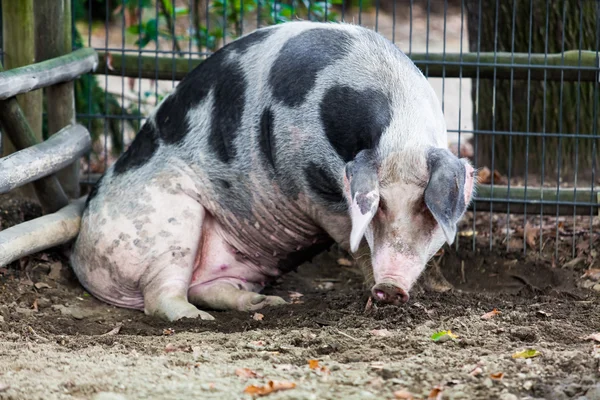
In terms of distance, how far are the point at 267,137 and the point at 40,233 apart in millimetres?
1439

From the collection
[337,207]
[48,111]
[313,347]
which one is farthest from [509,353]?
[48,111]

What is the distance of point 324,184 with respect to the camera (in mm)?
4930

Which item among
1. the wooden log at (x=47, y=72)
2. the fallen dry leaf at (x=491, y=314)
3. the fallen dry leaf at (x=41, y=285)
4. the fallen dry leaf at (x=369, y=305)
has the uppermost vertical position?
the wooden log at (x=47, y=72)

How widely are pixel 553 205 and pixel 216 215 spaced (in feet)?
7.61

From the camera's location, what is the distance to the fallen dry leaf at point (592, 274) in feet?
18.6

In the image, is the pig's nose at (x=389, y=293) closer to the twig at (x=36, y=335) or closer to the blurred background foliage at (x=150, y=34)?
the twig at (x=36, y=335)

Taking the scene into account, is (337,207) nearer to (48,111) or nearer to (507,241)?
(507,241)

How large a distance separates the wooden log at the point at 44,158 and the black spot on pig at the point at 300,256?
1.49 m

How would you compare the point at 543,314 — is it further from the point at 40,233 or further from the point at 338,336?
the point at 40,233

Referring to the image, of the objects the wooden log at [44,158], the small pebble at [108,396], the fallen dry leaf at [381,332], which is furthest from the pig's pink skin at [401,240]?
the wooden log at [44,158]

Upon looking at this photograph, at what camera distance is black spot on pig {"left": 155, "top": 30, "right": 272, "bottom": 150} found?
209 inches

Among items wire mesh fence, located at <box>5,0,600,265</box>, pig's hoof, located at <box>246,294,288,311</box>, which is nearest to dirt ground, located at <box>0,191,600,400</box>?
pig's hoof, located at <box>246,294,288,311</box>

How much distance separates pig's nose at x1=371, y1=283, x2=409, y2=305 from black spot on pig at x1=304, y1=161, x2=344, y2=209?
0.78 m

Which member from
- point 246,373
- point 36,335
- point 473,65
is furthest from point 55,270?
point 473,65
